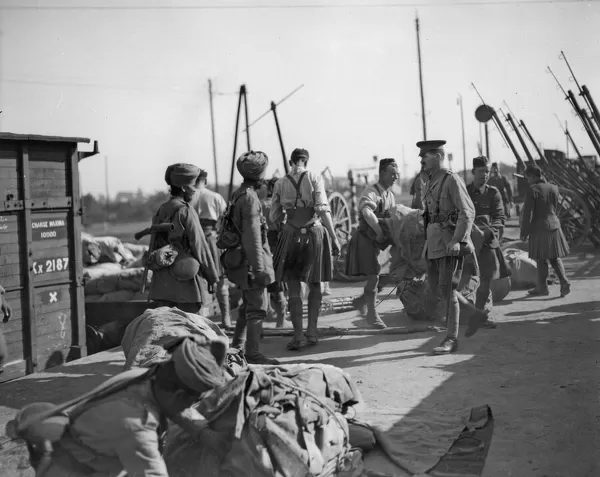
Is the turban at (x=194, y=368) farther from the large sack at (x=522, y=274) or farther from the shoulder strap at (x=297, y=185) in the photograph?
the large sack at (x=522, y=274)

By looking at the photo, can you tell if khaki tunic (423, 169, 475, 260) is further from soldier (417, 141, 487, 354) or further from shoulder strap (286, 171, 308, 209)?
shoulder strap (286, 171, 308, 209)

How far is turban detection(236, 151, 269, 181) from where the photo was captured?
18.9ft

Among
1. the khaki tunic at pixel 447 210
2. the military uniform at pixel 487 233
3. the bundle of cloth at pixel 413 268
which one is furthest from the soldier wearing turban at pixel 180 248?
the military uniform at pixel 487 233

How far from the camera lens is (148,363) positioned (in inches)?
151

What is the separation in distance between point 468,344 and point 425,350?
43 centimetres

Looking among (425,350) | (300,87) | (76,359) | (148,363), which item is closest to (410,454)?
(148,363)

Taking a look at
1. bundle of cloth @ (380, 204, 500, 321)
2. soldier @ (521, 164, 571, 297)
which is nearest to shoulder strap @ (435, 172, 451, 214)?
bundle of cloth @ (380, 204, 500, 321)

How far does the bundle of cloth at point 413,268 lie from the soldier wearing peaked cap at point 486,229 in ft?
0.33

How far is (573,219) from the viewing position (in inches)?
561

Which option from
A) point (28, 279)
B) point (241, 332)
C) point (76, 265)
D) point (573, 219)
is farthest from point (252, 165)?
point (573, 219)

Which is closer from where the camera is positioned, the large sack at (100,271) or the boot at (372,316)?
the boot at (372,316)

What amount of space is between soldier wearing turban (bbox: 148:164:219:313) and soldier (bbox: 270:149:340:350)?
1.06 meters

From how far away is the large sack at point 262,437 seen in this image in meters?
3.07

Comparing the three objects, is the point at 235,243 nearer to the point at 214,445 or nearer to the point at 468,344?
the point at 468,344
